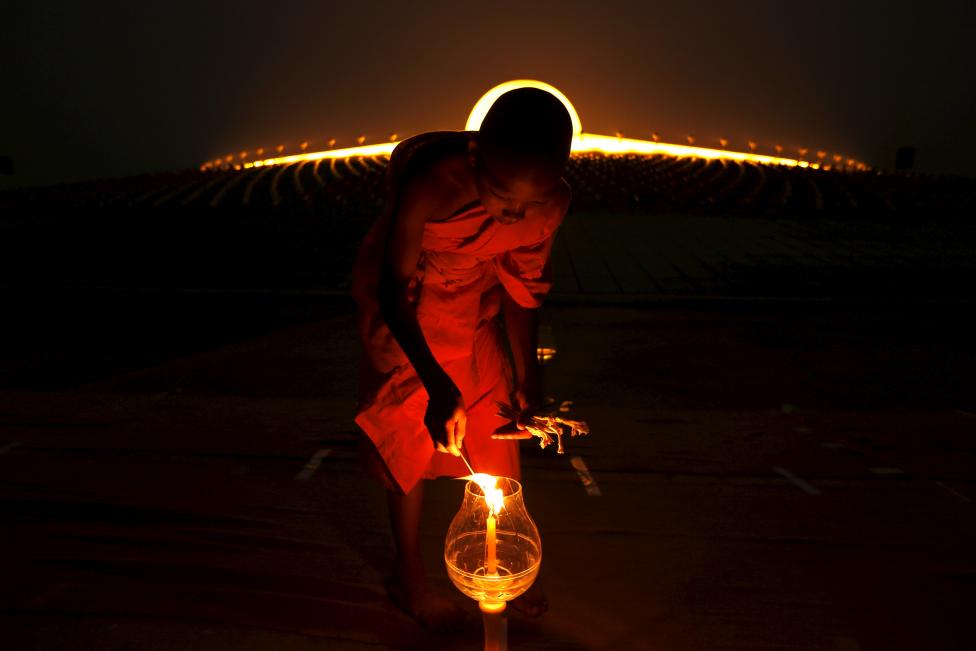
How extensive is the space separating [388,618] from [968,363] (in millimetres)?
3443

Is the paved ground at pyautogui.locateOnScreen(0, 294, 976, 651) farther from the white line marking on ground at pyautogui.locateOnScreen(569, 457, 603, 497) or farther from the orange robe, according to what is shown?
the orange robe

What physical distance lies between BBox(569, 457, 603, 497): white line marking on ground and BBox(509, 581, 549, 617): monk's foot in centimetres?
50

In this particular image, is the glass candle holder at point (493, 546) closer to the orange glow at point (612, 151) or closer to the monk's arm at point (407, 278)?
the monk's arm at point (407, 278)

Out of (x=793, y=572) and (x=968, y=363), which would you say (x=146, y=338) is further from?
(x=968, y=363)

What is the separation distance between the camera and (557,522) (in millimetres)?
1697

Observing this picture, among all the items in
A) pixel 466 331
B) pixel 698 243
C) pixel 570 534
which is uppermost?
pixel 466 331

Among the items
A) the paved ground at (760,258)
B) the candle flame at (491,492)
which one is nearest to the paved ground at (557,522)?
the candle flame at (491,492)

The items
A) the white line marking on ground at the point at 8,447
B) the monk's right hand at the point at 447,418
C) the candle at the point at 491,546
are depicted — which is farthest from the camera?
the white line marking on ground at the point at 8,447

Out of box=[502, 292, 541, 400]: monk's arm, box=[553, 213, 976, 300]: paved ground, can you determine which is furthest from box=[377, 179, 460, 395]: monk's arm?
box=[553, 213, 976, 300]: paved ground

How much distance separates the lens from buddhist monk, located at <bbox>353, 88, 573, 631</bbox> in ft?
3.25

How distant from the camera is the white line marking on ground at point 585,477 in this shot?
6.05ft

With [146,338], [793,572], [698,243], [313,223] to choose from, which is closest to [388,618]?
[793,572]

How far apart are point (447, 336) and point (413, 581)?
50 centimetres

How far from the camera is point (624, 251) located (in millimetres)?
5895
